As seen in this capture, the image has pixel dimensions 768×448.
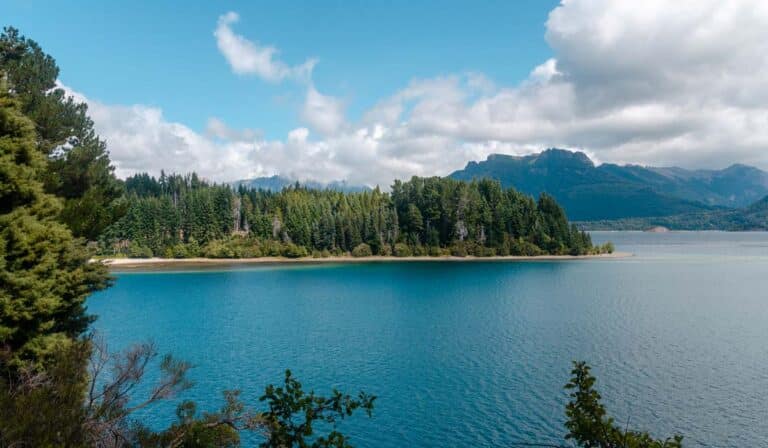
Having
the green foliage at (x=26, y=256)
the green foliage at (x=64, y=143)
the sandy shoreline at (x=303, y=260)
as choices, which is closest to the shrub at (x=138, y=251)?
the sandy shoreline at (x=303, y=260)

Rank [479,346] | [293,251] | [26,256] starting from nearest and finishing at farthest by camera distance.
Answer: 1. [26,256]
2. [479,346]
3. [293,251]

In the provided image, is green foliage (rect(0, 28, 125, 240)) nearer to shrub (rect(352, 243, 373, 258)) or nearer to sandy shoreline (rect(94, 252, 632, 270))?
sandy shoreline (rect(94, 252, 632, 270))

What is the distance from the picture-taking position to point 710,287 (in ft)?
249

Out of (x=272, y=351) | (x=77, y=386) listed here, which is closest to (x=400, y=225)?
(x=272, y=351)

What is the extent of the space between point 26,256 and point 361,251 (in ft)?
435

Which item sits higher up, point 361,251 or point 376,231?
point 376,231

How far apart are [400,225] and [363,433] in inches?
5252

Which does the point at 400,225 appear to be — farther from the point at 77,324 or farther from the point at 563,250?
the point at 77,324

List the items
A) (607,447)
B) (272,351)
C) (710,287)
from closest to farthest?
(607,447) < (272,351) < (710,287)

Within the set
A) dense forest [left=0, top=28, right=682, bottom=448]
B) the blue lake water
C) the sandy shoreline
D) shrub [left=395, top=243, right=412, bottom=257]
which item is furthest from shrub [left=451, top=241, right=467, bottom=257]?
dense forest [left=0, top=28, right=682, bottom=448]

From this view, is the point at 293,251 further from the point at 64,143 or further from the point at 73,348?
the point at 73,348

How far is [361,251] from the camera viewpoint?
14938 cm

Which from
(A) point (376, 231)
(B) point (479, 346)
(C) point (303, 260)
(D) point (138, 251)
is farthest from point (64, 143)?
(D) point (138, 251)

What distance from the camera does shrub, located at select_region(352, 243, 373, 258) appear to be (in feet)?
489
